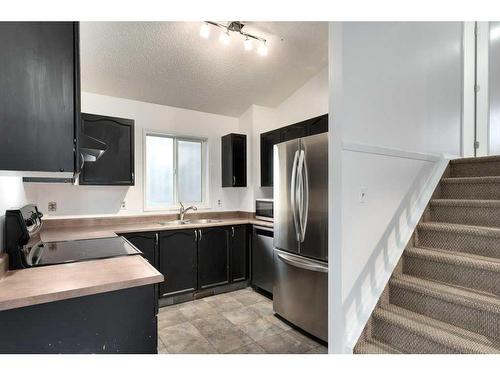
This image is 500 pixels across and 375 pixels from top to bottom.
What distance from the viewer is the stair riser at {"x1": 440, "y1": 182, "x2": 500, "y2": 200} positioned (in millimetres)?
2018

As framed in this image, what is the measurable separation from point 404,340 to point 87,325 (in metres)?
1.67

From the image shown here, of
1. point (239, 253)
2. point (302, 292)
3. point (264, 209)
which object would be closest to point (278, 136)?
point (264, 209)

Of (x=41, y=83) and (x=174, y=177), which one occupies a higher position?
(x=41, y=83)

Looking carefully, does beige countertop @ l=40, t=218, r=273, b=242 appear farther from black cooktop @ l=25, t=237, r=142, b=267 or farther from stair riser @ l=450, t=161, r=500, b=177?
stair riser @ l=450, t=161, r=500, b=177

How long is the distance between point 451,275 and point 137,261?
6.41 feet

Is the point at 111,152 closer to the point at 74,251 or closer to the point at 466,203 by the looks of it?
the point at 74,251

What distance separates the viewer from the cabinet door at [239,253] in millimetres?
3477

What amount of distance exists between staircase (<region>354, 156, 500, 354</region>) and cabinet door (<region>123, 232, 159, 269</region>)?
216cm

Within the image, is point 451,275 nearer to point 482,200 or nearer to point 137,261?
point 482,200

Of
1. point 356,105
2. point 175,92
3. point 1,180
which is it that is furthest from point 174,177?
point 356,105

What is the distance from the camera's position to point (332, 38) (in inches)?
65.2

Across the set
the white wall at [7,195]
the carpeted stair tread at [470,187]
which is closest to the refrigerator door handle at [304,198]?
the carpeted stair tread at [470,187]

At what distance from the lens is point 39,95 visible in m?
1.04
